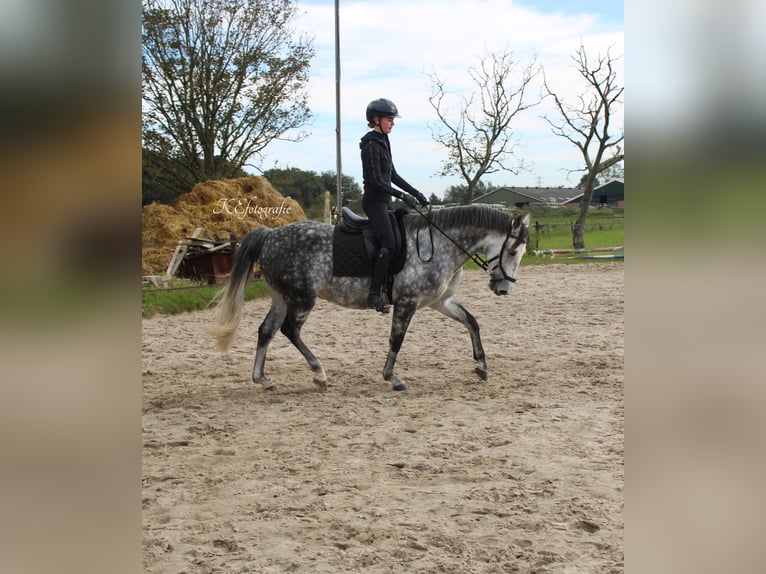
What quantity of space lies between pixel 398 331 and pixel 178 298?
19.7 feet

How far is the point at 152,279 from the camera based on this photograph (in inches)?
465

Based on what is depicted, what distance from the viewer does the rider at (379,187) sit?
5402 mm

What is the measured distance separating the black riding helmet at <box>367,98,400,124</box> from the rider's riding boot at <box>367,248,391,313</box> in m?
1.13

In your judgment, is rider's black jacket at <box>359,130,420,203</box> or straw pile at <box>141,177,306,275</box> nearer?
rider's black jacket at <box>359,130,420,203</box>

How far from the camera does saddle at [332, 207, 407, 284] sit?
5.63 metres

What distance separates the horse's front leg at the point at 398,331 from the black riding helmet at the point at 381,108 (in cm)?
161

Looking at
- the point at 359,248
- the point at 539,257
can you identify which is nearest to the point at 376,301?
the point at 359,248

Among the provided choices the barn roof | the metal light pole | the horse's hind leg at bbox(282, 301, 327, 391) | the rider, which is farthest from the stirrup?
the barn roof

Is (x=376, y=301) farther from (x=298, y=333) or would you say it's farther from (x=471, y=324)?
(x=471, y=324)

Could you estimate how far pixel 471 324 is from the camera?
6016mm

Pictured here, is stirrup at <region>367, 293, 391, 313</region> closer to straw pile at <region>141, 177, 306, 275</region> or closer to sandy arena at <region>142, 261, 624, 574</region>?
sandy arena at <region>142, 261, 624, 574</region>
